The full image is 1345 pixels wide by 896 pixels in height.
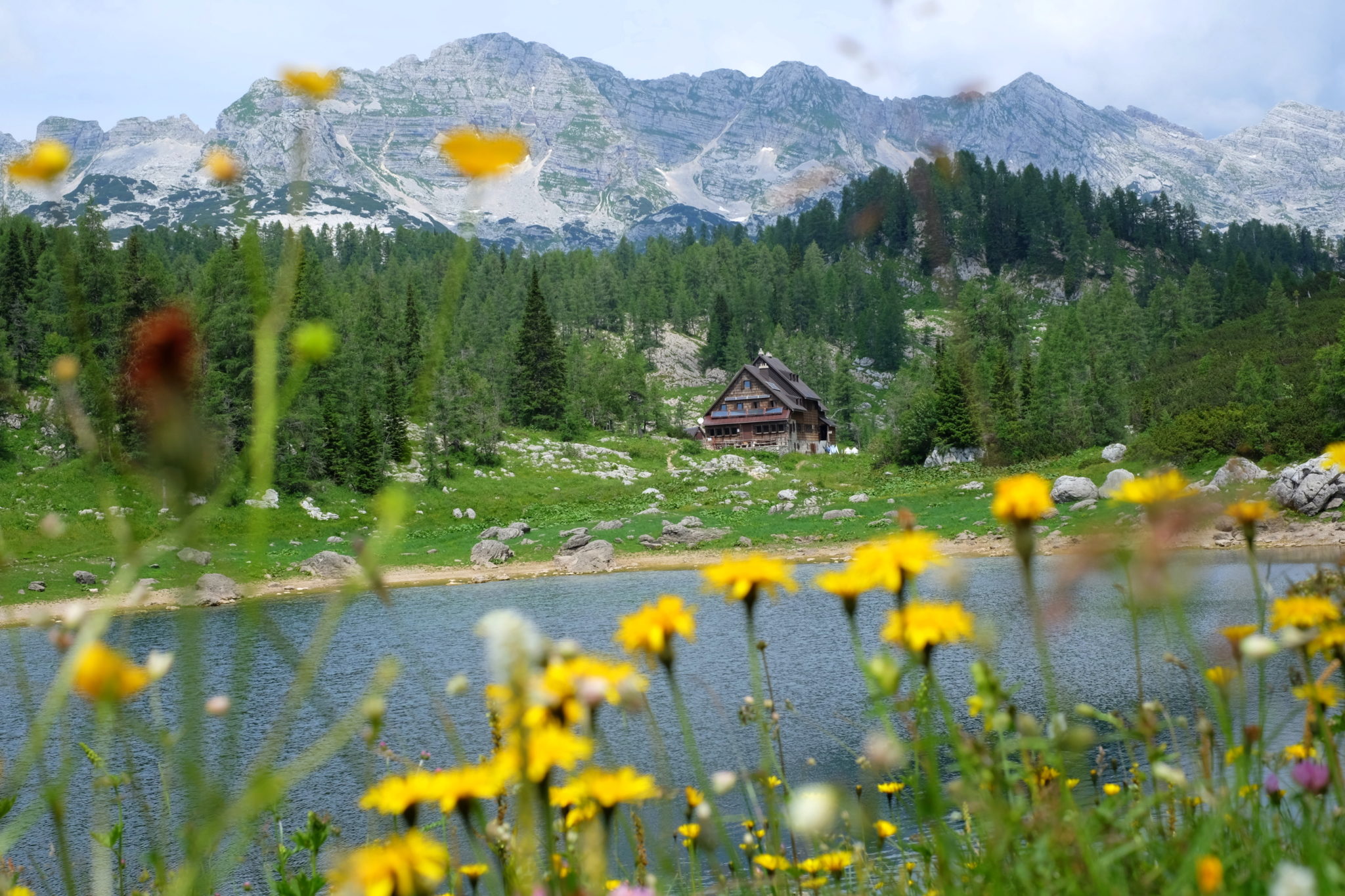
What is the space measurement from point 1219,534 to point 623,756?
26447 millimetres

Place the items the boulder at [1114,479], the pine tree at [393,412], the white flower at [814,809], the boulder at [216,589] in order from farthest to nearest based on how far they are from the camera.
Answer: the pine tree at [393,412] < the boulder at [1114,479] < the boulder at [216,589] < the white flower at [814,809]

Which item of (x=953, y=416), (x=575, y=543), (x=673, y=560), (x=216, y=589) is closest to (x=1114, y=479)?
(x=673, y=560)

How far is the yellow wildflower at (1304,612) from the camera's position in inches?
73.1

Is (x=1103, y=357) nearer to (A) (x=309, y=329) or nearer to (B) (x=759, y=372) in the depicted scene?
(B) (x=759, y=372)

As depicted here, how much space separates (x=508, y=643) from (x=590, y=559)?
Answer: 31.9 meters

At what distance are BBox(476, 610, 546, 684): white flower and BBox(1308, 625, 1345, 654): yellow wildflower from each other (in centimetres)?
146

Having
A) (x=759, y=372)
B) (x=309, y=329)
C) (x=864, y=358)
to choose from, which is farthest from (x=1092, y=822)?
(x=864, y=358)

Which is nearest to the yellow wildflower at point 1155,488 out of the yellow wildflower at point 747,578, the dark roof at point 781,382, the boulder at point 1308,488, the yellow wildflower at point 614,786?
the yellow wildflower at point 747,578

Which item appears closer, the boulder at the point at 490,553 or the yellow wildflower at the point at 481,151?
the yellow wildflower at the point at 481,151

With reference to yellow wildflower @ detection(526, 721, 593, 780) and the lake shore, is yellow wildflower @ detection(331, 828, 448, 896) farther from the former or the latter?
the lake shore

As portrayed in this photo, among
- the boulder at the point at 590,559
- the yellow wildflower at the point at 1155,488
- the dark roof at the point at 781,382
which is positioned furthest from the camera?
the dark roof at the point at 781,382

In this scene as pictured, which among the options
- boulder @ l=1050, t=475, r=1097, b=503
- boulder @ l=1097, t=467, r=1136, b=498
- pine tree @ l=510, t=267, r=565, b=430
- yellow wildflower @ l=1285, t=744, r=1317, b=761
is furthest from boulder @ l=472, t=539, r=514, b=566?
yellow wildflower @ l=1285, t=744, r=1317, b=761

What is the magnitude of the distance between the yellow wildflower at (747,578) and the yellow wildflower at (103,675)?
968 millimetres

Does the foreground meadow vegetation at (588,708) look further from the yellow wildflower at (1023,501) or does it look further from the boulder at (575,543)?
the boulder at (575,543)
